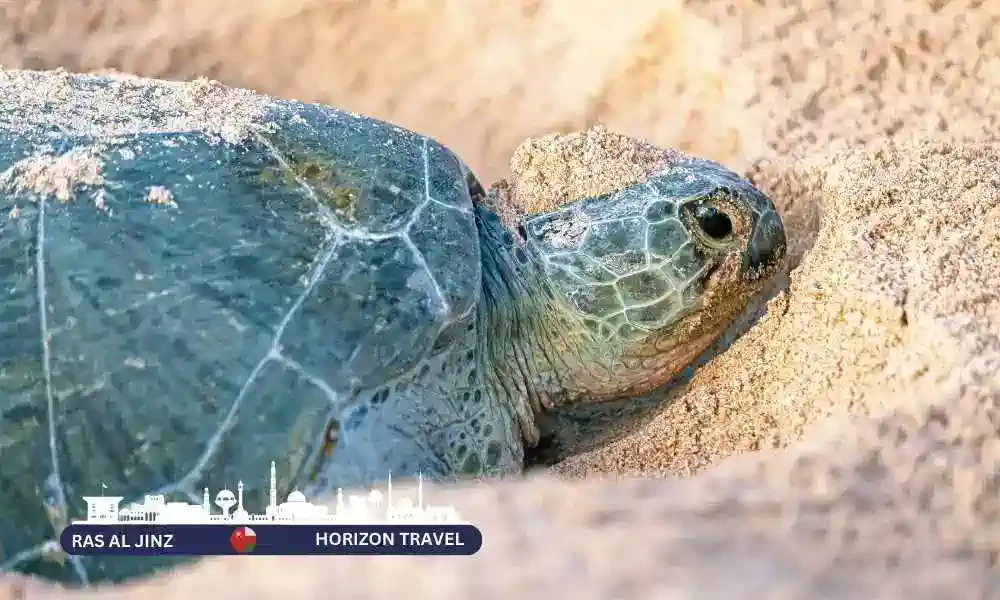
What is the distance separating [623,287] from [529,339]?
19 cm

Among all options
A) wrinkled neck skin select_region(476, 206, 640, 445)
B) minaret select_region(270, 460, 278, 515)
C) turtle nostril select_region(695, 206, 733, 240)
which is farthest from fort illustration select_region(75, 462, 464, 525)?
turtle nostril select_region(695, 206, 733, 240)

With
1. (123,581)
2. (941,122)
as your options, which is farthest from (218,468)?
(941,122)

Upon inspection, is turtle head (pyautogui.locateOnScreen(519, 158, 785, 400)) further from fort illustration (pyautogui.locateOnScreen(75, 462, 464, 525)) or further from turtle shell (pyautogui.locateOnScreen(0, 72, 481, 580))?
fort illustration (pyautogui.locateOnScreen(75, 462, 464, 525))

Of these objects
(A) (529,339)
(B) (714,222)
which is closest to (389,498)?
(A) (529,339)

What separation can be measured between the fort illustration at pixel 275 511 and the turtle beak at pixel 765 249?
0.71 meters

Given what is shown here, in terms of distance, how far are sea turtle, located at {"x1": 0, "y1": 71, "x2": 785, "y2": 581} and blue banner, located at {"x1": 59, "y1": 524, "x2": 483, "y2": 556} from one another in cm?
6

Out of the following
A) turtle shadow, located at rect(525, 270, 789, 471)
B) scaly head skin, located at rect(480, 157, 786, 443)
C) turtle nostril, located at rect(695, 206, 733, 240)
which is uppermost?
turtle nostril, located at rect(695, 206, 733, 240)

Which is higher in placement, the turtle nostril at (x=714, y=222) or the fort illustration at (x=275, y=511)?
the turtle nostril at (x=714, y=222)

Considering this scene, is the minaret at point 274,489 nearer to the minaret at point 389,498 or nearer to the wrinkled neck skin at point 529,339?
the minaret at point 389,498

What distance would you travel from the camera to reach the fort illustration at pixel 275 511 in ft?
2.59

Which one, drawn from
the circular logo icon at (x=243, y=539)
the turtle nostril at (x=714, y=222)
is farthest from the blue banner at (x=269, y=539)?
the turtle nostril at (x=714, y=222)

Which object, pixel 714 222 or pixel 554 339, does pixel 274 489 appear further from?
pixel 714 222

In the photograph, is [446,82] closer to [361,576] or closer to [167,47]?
[167,47]

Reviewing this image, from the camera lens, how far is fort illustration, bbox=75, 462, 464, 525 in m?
0.79
